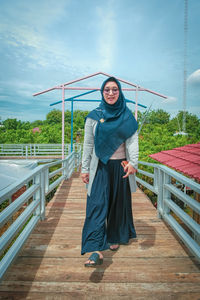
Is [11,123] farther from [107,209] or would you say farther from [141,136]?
[107,209]

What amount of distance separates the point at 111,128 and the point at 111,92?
34cm

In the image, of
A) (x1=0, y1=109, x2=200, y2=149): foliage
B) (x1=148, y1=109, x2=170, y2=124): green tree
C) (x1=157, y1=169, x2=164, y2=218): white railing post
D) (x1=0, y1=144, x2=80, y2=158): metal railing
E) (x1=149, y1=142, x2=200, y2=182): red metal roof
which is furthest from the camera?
(x1=148, y1=109, x2=170, y2=124): green tree

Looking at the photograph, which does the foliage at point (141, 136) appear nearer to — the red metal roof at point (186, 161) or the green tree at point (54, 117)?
the red metal roof at point (186, 161)

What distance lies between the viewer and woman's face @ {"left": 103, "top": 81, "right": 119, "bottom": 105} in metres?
2.05

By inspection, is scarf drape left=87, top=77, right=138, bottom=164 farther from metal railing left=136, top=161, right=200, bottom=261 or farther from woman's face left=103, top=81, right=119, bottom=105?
metal railing left=136, top=161, right=200, bottom=261

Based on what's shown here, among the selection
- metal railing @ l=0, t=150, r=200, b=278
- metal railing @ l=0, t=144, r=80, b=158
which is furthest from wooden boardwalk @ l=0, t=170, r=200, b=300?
metal railing @ l=0, t=144, r=80, b=158

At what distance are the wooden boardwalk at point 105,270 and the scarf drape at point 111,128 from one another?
98cm

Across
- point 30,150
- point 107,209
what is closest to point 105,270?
point 107,209

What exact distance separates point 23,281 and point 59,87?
556 cm

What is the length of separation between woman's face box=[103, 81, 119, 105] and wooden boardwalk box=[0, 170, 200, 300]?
1.51 m

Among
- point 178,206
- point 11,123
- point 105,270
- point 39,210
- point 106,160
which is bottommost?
point 105,270

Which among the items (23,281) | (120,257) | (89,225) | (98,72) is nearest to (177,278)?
(120,257)

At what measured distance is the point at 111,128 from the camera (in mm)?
1981

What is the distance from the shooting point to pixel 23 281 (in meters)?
1.81
